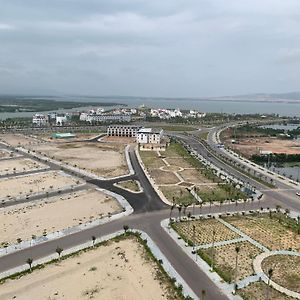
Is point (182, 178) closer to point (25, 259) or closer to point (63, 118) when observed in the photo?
point (25, 259)

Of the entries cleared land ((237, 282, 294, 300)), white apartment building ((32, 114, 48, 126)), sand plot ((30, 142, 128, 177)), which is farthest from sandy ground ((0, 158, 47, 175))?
white apartment building ((32, 114, 48, 126))

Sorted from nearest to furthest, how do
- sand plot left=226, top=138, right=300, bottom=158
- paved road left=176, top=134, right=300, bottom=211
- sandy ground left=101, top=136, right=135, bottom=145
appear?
paved road left=176, top=134, right=300, bottom=211, sand plot left=226, top=138, right=300, bottom=158, sandy ground left=101, top=136, right=135, bottom=145

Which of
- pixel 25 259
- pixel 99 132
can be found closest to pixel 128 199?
pixel 25 259

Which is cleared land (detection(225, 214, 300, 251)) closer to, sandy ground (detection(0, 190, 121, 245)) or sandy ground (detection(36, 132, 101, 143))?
sandy ground (detection(0, 190, 121, 245))

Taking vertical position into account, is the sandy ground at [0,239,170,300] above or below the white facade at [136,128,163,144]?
below

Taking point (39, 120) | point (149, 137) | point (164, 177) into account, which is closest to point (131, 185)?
point (164, 177)

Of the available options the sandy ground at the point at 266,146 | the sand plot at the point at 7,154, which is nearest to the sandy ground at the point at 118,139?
the sandy ground at the point at 266,146

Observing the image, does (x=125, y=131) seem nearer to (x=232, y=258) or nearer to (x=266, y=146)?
(x=266, y=146)
